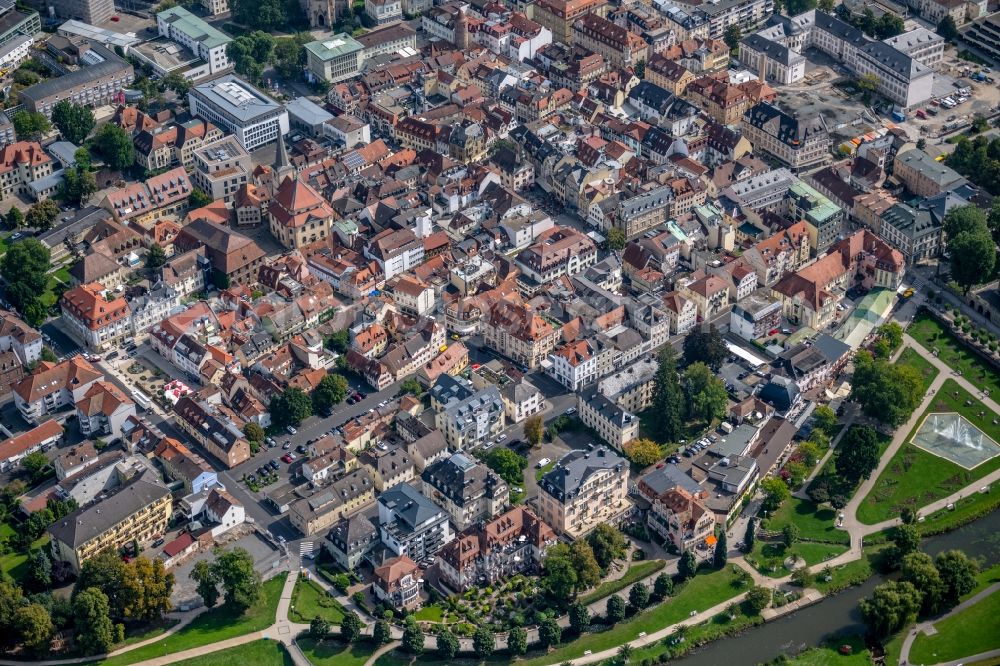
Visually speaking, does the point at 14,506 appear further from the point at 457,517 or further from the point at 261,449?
the point at 457,517

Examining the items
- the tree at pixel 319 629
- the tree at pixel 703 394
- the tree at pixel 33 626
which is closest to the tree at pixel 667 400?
the tree at pixel 703 394

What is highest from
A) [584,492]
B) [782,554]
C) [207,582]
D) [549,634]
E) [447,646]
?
[584,492]

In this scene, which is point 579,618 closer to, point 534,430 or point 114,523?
point 534,430

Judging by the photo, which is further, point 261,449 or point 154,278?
point 154,278

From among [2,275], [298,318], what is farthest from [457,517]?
[2,275]

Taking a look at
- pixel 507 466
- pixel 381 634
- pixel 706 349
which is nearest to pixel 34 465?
pixel 381 634

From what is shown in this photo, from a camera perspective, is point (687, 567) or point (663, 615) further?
point (687, 567)

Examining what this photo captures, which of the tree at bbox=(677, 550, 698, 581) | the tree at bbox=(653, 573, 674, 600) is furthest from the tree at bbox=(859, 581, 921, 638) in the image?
the tree at bbox=(653, 573, 674, 600)

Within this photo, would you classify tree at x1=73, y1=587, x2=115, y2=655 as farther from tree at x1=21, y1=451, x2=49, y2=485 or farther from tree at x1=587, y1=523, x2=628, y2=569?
tree at x1=587, y1=523, x2=628, y2=569
